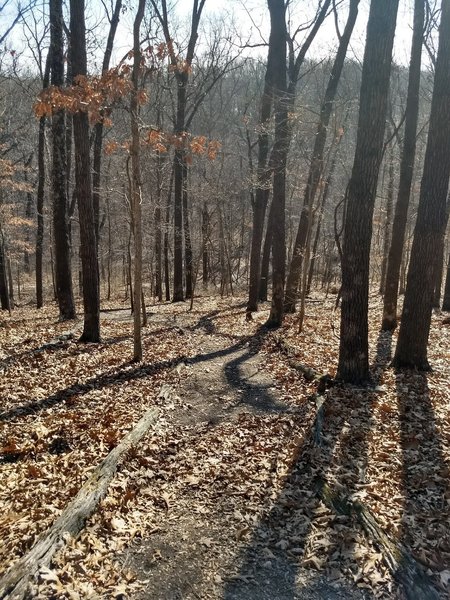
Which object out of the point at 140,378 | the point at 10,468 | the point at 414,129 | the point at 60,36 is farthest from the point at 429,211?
the point at 60,36

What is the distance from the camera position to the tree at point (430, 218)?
25.1 feet

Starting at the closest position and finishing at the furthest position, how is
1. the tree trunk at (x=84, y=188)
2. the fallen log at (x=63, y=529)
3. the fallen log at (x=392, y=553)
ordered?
the fallen log at (x=63, y=529) < the fallen log at (x=392, y=553) < the tree trunk at (x=84, y=188)

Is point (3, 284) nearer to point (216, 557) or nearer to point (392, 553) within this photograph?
point (216, 557)

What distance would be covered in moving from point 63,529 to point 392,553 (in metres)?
2.81

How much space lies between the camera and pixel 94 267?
10.5 meters

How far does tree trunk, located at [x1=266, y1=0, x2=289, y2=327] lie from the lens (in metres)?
12.6

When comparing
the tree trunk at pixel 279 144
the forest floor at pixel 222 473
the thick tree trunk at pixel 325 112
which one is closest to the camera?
the forest floor at pixel 222 473

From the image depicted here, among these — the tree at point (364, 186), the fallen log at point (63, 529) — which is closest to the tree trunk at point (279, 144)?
the tree at point (364, 186)

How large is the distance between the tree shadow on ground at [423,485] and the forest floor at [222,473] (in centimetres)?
2

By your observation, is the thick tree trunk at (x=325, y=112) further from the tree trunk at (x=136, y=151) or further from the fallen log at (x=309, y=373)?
the tree trunk at (x=136, y=151)

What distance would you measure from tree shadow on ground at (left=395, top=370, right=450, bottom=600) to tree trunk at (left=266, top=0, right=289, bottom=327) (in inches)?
257

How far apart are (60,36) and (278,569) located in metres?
13.6

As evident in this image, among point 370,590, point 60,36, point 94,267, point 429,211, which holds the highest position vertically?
point 60,36

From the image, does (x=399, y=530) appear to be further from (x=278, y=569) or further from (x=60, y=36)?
(x=60, y=36)
